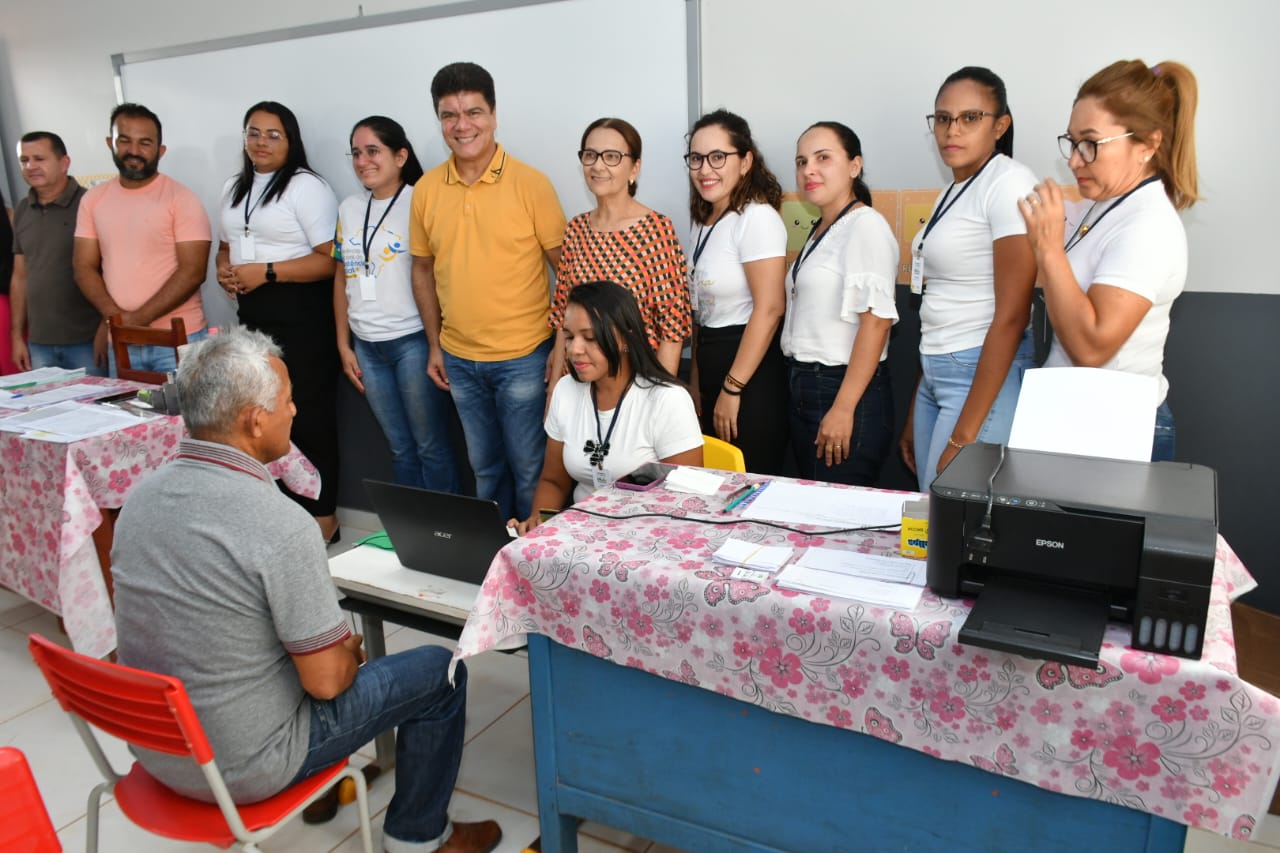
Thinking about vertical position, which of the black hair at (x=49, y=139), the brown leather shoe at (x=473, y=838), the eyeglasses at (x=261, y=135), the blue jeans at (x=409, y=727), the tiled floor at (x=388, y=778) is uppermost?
the black hair at (x=49, y=139)

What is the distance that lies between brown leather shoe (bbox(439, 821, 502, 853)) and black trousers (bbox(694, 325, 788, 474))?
1.24 m

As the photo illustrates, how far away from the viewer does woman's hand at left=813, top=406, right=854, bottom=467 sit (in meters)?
2.46

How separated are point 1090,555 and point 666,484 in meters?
0.89

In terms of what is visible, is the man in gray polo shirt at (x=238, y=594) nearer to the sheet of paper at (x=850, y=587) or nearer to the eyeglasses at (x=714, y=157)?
the sheet of paper at (x=850, y=587)

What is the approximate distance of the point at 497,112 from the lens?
338cm

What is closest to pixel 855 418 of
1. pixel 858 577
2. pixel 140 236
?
pixel 858 577

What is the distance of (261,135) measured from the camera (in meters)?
3.51

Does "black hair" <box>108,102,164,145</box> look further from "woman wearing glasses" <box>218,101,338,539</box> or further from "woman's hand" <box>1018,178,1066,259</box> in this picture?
"woman's hand" <box>1018,178,1066,259</box>

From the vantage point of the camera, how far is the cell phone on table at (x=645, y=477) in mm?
1907

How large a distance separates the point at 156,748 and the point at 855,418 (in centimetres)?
185

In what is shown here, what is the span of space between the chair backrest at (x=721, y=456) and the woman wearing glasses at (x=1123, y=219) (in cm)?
78

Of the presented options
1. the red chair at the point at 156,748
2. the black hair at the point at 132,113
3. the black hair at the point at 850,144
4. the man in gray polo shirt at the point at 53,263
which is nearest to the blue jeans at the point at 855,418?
the black hair at the point at 850,144

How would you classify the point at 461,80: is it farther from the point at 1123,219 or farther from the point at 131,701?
the point at 131,701

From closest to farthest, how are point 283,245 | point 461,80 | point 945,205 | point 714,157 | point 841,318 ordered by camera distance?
point 945,205 < point 841,318 < point 714,157 < point 461,80 < point 283,245
